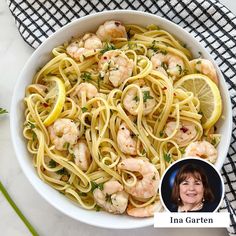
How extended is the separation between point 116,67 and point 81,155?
0.34 metres

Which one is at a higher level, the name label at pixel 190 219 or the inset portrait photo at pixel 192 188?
the inset portrait photo at pixel 192 188

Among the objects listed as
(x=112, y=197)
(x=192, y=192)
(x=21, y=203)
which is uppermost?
(x=192, y=192)

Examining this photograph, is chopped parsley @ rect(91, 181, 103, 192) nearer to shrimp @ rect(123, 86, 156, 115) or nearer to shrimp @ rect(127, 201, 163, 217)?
shrimp @ rect(127, 201, 163, 217)

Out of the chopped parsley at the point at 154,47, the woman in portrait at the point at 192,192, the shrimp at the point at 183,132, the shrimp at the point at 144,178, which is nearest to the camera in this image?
the woman in portrait at the point at 192,192

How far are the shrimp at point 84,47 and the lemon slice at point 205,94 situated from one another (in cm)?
34

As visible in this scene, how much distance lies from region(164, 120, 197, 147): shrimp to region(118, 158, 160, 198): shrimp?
0.52ft

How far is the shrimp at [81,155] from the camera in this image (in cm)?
193

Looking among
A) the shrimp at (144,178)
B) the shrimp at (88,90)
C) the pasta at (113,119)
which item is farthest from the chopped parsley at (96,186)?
the shrimp at (88,90)

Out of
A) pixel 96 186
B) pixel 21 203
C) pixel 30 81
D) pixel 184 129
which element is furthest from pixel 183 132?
pixel 21 203

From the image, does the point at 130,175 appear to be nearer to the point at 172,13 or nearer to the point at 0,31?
the point at 172,13

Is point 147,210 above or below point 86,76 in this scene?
below

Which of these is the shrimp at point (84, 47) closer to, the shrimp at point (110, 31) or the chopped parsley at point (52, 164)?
the shrimp at point (110, 31)

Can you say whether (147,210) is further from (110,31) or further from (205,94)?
(110,31)

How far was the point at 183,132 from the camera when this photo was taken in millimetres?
1951
